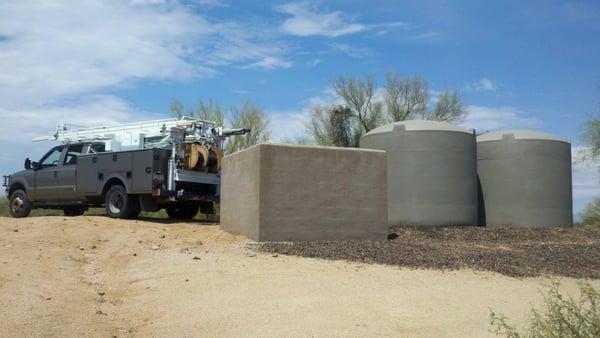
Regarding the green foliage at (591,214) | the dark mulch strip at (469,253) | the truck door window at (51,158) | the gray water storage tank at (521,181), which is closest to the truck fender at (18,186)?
the truck door window at (51,158)

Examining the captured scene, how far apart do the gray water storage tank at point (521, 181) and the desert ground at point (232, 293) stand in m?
7.18

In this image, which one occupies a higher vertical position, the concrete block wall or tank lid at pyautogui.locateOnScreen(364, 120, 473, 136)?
tank lid at pyautogui.locateOnScreen(364, 120, 473, 136)

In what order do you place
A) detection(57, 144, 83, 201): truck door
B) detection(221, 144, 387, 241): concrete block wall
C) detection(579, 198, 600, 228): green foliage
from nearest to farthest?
1. detection(221, 144, 387, 241): concrete block wall
2. detection(57, 144, 83, 201): truck door
3. detection(579, 198, 600, 228): green foliage

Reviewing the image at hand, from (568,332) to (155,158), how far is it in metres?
11.9

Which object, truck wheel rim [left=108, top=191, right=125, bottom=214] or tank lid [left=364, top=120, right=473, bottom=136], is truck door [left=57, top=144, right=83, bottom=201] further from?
tank lid [left=364, top=120, right=473, bottom=136]

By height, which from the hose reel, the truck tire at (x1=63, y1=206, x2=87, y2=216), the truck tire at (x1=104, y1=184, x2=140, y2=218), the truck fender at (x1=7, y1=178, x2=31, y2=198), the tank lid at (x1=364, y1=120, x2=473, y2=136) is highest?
the tank lid at (x1=364, y1=120, x2=473, y2=136)

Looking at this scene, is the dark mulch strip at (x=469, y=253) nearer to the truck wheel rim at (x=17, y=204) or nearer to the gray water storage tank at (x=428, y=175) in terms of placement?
the gray water storage tank at (x=428, y=175)

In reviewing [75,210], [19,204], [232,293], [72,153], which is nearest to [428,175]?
[232,293]

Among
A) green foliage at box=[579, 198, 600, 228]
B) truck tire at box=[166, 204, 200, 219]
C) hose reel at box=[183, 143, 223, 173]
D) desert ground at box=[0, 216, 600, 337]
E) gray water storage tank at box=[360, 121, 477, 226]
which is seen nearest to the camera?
desert ground at box=[0, 216, 600, 337]

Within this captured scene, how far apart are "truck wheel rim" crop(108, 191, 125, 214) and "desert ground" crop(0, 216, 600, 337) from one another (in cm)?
416

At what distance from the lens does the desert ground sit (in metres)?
6.78

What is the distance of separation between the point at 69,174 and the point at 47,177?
1072 millimetres

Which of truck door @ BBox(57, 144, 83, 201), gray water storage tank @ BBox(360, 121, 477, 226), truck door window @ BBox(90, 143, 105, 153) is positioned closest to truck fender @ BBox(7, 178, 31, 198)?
truck door @ BBox(57, 144, 83, 201)

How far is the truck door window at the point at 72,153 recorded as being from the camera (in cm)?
1741
